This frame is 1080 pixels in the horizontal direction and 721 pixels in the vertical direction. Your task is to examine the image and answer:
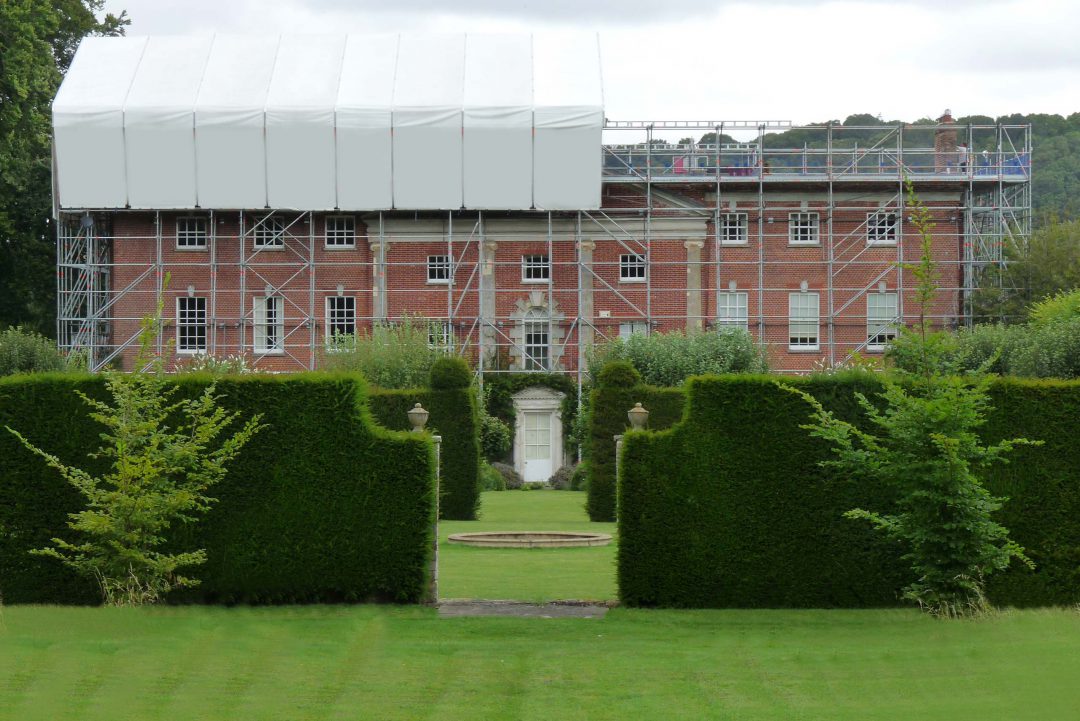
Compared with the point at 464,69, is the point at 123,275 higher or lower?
lower

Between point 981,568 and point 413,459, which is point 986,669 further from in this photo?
point 413,459

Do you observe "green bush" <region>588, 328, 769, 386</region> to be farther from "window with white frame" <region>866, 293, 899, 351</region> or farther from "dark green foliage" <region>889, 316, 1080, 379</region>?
"window with white frame" <region>866, 293, 899, 351</region>

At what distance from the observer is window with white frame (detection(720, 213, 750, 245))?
1690 inches

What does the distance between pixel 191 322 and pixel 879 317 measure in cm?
2138

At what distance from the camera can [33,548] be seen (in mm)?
13664

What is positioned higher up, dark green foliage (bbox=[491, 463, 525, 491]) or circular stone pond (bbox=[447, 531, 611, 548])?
circular stone pond (bbox=[447, 531, 611, 548])

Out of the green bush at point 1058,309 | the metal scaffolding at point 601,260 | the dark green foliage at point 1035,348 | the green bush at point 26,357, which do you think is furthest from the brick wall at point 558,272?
the green bush at point 26,357

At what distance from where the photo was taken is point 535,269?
140 feet

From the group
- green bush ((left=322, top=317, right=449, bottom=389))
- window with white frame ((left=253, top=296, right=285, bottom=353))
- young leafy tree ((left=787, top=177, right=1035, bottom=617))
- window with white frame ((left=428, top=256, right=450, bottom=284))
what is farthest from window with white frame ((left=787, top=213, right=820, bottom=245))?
young leafy tree ((left=787, top=177, right=1035, bottom=617))

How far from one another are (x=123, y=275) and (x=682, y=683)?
116 feet

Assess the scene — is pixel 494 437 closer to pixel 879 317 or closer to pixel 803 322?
pixel 803 322

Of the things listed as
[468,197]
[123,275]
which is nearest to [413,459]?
[468,197]

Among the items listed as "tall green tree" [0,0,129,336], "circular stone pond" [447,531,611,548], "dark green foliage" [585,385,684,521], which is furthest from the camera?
"tall green tree" [0,0,129,336]

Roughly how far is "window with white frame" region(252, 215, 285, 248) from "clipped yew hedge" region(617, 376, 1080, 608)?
29701 mm
